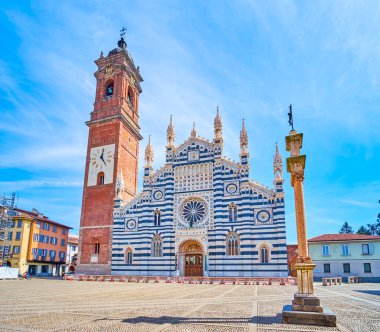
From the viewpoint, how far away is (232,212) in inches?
1361

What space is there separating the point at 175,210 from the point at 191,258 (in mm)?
5684

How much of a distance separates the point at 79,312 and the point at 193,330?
4662 millimetres

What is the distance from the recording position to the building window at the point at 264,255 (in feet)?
105

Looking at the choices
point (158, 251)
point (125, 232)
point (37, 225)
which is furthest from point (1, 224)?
point (158, 251)

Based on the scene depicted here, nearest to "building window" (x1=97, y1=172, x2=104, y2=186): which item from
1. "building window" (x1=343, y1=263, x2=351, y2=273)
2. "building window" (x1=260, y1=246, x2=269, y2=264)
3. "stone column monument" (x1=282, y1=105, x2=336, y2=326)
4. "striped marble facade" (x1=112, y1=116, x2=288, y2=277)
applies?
"striped marble facade" (x1=112, y1=116, x2=288, y2=277)

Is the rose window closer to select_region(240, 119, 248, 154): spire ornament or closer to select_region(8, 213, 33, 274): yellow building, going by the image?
select_region(240, 119, 248, 154): spire ornament

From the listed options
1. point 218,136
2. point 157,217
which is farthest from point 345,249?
point 157,217

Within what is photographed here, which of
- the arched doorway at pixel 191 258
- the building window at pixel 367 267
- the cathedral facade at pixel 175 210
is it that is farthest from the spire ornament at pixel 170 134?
the building window at pixel 367 267

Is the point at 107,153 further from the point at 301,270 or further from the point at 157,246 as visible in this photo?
the point at 301,270

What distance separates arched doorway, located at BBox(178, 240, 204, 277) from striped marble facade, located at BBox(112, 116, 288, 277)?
0.11m

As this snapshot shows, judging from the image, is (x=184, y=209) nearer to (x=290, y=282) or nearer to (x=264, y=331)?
(x=290, y=282)

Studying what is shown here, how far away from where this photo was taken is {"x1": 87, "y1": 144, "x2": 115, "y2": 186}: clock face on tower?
4119 centimetres

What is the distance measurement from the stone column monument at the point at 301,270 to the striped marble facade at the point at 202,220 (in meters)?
21.3

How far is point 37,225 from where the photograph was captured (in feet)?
168
